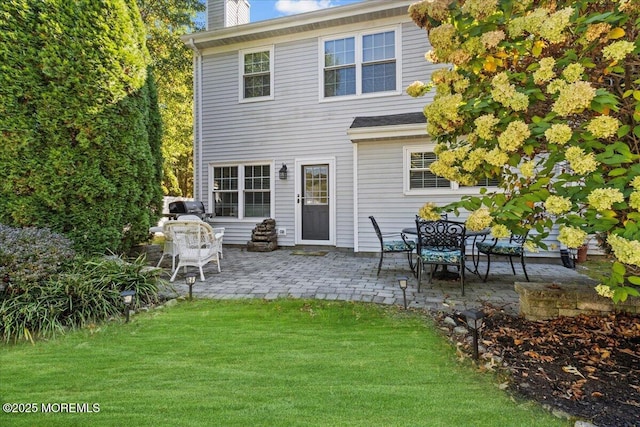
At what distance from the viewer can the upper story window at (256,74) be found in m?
8.61

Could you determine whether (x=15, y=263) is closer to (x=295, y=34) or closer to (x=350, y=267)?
(x=350, y=267)

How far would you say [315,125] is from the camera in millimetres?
8102

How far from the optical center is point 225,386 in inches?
83.7

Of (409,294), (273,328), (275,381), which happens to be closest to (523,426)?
(275,381)

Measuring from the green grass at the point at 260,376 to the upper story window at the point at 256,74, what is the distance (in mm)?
6922

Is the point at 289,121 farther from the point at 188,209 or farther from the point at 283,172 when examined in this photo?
the point at 188,209

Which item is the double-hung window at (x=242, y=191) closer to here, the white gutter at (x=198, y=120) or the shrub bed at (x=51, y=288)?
the white gutter at (x=198, y=120)

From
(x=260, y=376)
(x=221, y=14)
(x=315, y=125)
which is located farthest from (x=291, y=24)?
(x=260, y=376)

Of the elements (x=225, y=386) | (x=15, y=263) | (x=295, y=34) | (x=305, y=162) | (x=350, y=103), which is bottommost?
(x=225, y=386)

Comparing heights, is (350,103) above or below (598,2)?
above

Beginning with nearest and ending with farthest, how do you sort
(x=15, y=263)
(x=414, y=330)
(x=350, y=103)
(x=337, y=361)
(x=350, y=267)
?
(x=337, y=361) → (x=414, y=330) → (x=15, y=263) → (x=350, y=267) → (x=350, y=103)

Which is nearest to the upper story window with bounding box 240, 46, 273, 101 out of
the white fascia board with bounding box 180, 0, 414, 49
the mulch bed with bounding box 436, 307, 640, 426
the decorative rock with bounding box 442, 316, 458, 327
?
the white fascia board with bounding box 180, 0, 414, 49

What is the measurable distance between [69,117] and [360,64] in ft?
19.7

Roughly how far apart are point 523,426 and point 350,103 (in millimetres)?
7249
